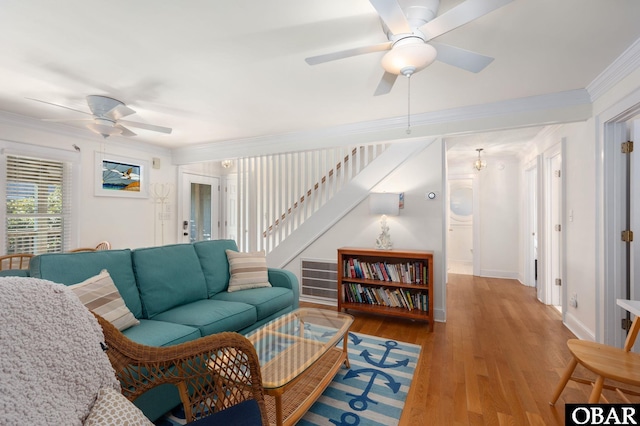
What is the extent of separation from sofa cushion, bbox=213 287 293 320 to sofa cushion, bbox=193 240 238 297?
0.29 feet

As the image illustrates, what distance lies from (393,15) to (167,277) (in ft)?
7.55

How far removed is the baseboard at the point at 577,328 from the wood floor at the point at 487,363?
8 cm

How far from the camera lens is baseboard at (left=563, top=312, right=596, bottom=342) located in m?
2.69

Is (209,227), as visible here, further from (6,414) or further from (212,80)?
(6,414)

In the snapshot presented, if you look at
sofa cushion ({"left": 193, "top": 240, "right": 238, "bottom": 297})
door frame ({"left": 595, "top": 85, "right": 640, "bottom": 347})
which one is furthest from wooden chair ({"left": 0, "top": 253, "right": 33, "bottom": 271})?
door frame ({"left": 595, "top": 85, "right": 640, "bottom": 347})

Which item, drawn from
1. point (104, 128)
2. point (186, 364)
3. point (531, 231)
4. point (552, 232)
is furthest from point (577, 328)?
point (104, 128)

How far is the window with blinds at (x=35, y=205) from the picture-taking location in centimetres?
333

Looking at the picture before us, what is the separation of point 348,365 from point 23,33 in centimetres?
319

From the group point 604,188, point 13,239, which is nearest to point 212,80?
point 13,239

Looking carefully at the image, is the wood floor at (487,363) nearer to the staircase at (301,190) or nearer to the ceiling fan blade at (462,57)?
the staircase at (301,190)

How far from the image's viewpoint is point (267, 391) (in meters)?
1.36

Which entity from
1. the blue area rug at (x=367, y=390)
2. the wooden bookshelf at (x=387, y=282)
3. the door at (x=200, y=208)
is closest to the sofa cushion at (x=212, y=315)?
the blue area rug at (x=367, y=390)

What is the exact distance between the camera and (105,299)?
1715mm

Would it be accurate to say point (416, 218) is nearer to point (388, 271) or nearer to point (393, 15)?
point (388, 271)
